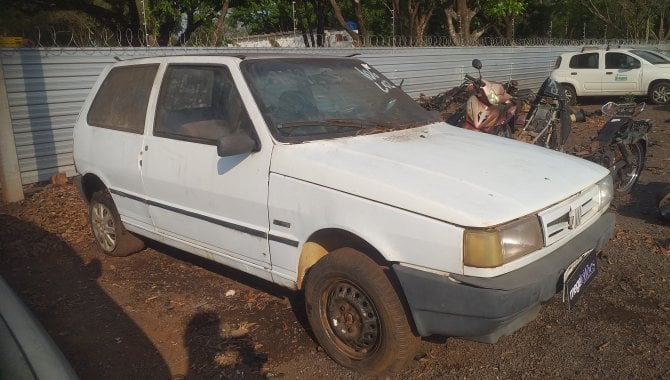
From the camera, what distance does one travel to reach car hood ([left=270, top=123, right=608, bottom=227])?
266cm

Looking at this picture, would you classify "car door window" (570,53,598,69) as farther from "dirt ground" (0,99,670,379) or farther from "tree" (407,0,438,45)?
"dirt ground" (0,99,670,379)

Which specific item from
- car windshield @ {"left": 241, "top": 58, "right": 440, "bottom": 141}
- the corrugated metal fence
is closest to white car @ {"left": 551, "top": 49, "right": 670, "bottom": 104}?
the corrugated metal fence

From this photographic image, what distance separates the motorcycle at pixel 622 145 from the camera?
6227mm

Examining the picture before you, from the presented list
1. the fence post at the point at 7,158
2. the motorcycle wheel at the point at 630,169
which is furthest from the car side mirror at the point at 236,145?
the motorcycle wheel at the point at 630,169

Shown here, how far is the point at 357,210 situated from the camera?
2844mm

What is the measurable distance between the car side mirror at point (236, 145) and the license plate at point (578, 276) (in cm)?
185

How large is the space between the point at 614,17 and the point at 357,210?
3916 centimetres

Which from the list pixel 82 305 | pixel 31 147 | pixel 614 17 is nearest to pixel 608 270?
pixel 82 305

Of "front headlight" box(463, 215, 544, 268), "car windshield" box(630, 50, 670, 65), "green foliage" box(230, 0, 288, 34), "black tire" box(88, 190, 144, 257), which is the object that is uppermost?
"green foliage" box(230, 0, 288, 34)

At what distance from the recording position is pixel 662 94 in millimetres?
14961

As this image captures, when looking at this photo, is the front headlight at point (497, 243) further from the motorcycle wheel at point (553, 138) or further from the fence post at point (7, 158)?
the fence post at point (7, 158)

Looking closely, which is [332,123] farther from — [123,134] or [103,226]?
[103,226]

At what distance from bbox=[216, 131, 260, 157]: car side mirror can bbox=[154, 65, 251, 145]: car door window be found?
0.15m

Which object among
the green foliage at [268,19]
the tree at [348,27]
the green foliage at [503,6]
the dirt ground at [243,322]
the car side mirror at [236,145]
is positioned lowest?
the dirt ground at [243,322]
